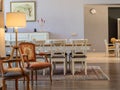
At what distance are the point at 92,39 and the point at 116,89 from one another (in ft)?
39.0

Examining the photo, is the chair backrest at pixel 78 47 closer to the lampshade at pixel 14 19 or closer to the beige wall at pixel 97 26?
the lampshade at pixel 14 19

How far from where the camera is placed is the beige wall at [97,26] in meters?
17.8

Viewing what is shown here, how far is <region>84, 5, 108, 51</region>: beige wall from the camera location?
17812 millimetres

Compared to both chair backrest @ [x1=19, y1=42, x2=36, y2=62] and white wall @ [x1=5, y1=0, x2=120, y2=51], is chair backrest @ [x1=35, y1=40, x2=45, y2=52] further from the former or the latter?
white wall @ [x1=5, y1=0, x2=120, y2=51]

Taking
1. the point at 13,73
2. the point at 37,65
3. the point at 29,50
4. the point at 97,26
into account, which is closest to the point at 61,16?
the point at 97,26

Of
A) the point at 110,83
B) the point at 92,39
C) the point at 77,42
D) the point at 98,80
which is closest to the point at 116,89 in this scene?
the point at 110,83

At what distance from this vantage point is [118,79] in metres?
7.53

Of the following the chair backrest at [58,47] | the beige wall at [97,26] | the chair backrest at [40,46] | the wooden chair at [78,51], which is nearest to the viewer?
the wooden chair at [78,51]

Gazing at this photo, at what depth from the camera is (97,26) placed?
58.9 feet

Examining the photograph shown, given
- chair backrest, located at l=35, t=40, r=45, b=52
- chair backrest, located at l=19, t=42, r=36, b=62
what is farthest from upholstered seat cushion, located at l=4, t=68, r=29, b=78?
chair backrest, located at l=35, t=40, r=45, b=52

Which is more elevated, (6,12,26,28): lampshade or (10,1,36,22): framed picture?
(10,1,36,22): framed picture

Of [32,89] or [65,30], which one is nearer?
[32,89]

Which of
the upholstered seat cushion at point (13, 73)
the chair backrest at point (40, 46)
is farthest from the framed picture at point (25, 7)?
the upholstered seat cushion at point (13, 73)

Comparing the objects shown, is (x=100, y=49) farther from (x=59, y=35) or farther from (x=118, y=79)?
(x=118, y=79)
